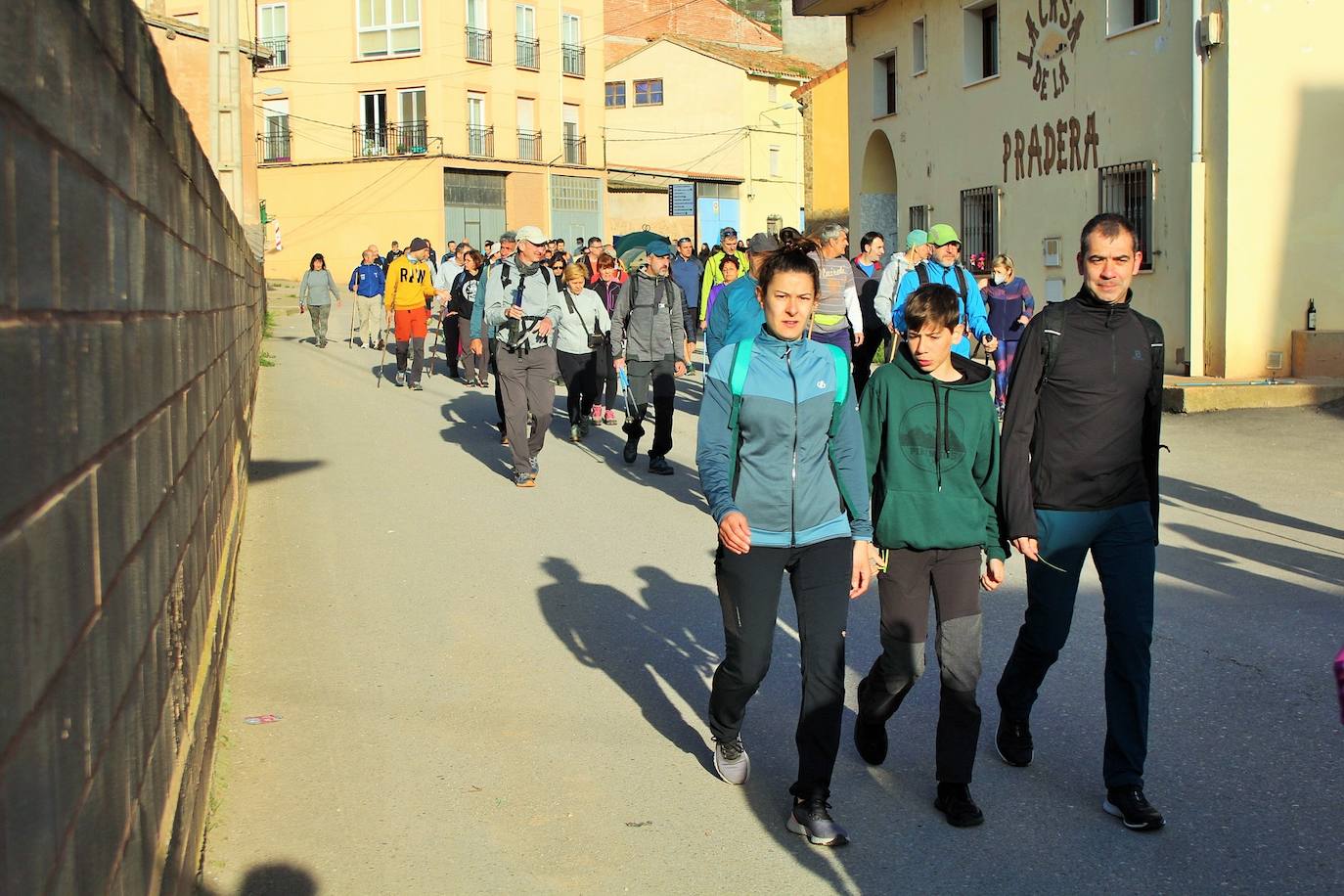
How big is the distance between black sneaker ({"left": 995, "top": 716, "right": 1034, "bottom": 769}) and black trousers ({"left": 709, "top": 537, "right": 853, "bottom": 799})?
85 cm

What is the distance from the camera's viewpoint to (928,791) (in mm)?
4988

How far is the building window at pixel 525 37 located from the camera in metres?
53.8

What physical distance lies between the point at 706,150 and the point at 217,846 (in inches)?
2429

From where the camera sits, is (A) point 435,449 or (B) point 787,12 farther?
(B) point 787,12

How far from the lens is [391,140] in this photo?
2044 inches

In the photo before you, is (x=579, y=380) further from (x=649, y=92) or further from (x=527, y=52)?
(x=649, y=92)

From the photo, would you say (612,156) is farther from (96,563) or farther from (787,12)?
(96,563)

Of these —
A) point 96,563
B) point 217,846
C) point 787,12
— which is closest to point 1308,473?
point 217,846

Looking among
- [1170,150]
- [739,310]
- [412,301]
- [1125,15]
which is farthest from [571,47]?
[739,310]

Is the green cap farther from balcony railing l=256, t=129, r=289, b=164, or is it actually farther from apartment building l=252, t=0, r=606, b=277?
balcony railing l=256, t=129, r=289, b=164

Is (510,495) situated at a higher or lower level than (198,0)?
lower

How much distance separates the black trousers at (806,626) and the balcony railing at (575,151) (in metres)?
51.7

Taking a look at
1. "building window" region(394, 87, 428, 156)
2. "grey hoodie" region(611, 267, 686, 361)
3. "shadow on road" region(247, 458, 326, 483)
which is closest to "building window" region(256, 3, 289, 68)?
"building window" region(394, 87, 428, 156)

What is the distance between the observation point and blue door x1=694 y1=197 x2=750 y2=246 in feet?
207
